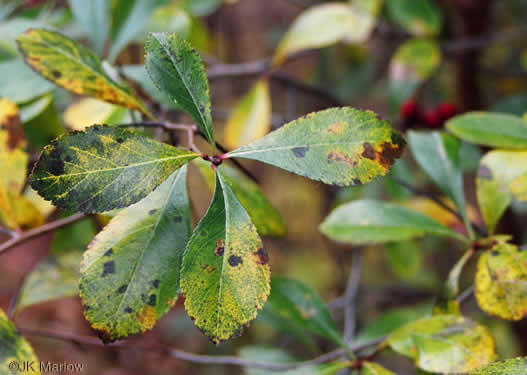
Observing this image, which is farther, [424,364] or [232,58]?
[232,58]

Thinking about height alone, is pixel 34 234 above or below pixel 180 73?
below

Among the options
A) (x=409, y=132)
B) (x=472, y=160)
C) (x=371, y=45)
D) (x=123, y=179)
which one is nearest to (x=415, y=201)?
(x=472, y=160)

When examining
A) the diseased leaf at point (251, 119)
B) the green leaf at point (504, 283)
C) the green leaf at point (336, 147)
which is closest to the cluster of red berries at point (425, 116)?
the diseased leaf at point (251, 119)

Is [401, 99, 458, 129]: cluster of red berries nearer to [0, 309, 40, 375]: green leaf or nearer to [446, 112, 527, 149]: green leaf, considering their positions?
[446, 112, 527, 149]: green leaf

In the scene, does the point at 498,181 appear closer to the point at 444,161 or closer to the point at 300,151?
the point at 444,161

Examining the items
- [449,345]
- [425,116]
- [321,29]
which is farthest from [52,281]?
[425,116]

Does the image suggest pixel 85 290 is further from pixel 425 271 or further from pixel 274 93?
pixel 274 93
